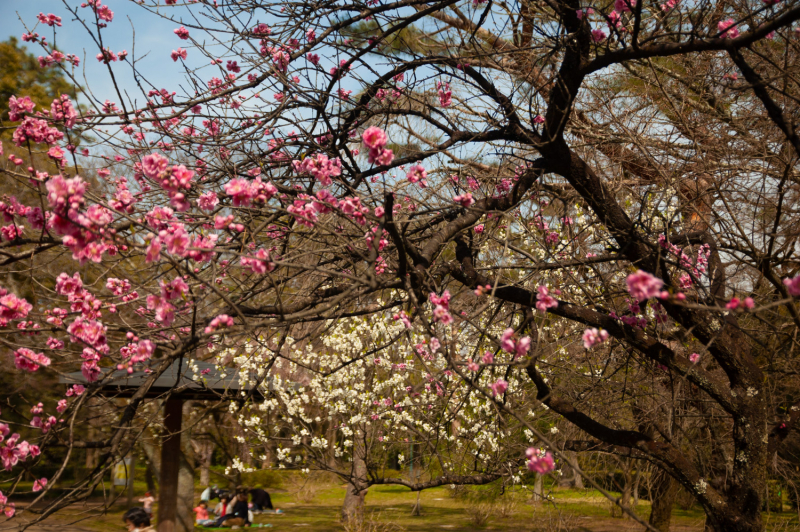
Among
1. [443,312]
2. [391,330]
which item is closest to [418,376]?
[391,330]

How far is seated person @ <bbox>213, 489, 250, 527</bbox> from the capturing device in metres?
12.3

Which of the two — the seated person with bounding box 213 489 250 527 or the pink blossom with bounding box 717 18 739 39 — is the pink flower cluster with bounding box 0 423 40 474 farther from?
the seated person with bounding box 213 489 250 527

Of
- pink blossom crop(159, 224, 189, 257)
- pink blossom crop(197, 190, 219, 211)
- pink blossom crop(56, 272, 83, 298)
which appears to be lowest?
pink blossom crop(56, 272, 83, 298)

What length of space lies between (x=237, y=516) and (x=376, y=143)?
12209 millimetres

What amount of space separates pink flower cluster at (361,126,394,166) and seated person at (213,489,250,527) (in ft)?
39.1

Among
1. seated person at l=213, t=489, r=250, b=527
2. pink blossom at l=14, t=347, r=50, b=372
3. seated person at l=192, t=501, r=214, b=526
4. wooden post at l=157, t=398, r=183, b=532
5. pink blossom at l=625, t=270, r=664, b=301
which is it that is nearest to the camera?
pink blossom at l=625, t=270, r=664, b=301

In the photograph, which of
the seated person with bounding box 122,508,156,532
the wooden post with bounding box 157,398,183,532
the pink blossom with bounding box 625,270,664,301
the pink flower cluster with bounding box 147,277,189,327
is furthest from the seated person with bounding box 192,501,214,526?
the pink blossom with bounding box 625,270,664,301

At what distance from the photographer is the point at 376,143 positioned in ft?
7.19

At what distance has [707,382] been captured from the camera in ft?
11.3

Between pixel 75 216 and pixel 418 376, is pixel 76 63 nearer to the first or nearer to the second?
pixel 75 216

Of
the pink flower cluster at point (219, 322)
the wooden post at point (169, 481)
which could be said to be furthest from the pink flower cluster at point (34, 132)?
the wooden post at point (169, 481)

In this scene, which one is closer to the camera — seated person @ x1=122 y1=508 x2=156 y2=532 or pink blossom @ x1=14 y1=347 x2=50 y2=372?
pink blossom @ x1=14 y1=347 x2=50 y2=372

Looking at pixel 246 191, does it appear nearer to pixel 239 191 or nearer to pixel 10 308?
pixel 239 191

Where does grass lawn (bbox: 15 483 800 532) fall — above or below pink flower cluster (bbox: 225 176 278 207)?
below
